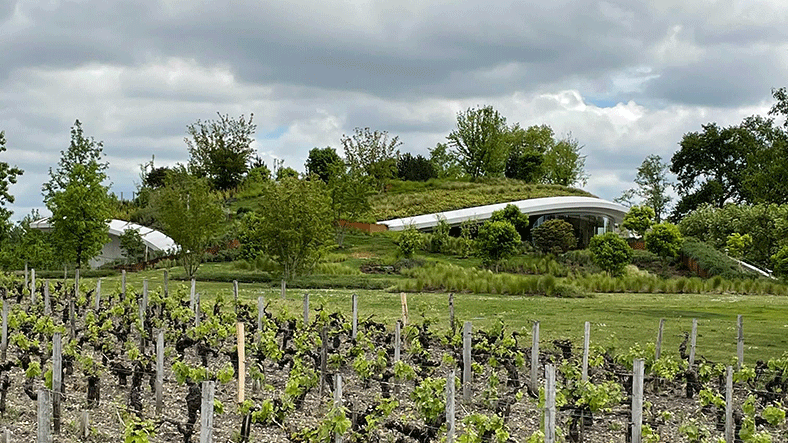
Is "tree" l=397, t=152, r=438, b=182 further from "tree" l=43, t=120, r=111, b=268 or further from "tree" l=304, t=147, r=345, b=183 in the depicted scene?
"tree" l=43, t=120, r=111, b=268

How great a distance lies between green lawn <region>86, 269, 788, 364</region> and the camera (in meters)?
16.1

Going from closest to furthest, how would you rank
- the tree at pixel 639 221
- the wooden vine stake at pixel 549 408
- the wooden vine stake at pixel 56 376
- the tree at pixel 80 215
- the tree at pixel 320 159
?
1. the wooden vine stake at pixel 549 408
2. the wooden vine stake at pixel 56 376
3. the tree at pixel 80 215
4. the tree at pixel 639 221
5. the tree at pixel 320 159

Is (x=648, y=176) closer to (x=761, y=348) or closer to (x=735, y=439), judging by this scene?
(x=761, y=348)

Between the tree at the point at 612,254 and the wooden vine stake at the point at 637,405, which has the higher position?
the tree at the point at 612,254

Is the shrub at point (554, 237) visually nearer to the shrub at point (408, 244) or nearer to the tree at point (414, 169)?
the shrub at point (408, 244)

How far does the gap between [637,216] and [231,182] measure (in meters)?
27.8

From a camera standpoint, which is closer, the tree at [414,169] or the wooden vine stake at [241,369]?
the wooden vine stake at [241,369]

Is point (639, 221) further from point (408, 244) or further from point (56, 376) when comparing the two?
point (56, 376)

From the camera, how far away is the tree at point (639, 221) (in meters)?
47.2

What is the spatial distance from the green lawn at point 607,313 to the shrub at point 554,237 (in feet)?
44.0

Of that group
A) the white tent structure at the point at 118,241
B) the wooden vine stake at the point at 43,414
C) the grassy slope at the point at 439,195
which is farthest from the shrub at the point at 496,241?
the wooden vine stake at the point at 43,414

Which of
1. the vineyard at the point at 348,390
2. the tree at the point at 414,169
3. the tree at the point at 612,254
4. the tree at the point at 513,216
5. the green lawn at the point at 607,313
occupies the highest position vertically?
the tree at the point at 414,169

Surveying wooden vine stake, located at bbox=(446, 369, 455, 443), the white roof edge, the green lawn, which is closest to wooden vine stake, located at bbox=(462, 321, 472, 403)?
the green lawn

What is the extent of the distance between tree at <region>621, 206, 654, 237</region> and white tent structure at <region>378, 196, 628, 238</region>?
17.8 feet
